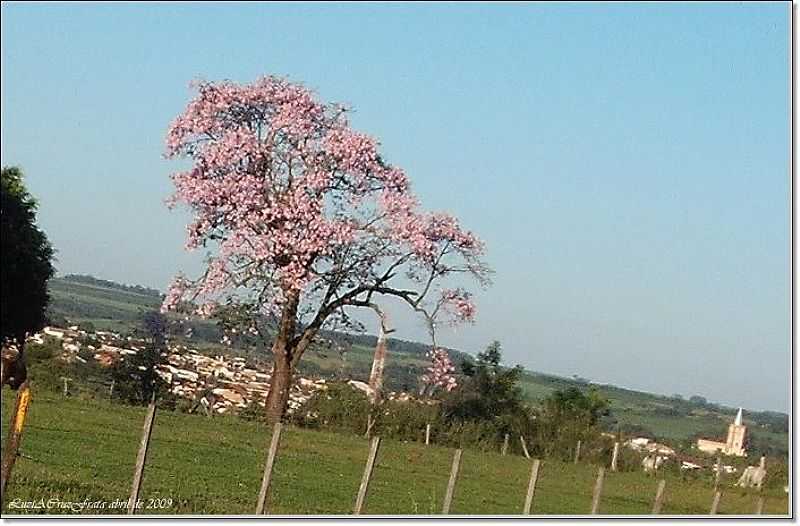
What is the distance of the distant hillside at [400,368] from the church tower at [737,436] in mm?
38

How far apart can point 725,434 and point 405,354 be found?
6.62 feet

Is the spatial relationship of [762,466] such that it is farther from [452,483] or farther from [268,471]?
[268,471]

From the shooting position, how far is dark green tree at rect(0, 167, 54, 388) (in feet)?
23.4

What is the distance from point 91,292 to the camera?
7.44 metres

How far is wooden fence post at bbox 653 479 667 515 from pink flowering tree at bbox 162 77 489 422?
1.82m

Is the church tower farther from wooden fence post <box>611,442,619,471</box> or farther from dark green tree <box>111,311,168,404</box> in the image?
dark green tree <box>111,311,168,404</box>

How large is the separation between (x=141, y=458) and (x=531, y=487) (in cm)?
205

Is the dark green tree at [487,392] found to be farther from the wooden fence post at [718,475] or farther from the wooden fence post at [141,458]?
the wooden fence post at [141,458]

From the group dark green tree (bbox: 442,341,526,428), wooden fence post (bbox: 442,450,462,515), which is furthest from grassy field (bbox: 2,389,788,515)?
dark green tree (bbox: 442,341,526,428)

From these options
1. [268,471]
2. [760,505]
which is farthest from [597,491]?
[268,471]

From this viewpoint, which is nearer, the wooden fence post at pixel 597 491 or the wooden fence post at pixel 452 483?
the wooden fence post at pixel 452 483

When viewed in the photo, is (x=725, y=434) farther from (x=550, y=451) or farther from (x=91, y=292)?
(x=91, y=292)

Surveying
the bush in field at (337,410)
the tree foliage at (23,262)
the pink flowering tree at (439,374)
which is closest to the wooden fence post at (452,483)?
the pink flowering tree at (439,374)

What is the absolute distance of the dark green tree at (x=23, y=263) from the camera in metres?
7.12
